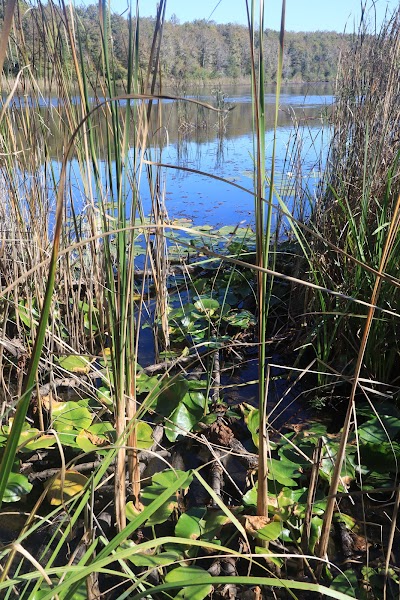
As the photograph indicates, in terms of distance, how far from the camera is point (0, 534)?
1046mm

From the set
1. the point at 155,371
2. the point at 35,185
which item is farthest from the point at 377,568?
the point at 35,185

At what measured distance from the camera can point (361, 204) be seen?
4.75 feet

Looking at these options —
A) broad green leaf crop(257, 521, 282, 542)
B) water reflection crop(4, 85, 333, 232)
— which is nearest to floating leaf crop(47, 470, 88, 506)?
broad green leaf crop(257, 521, 282, 542)

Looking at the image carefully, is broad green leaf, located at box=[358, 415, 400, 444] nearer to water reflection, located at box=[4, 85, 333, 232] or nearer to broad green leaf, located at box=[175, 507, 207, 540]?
broad green leaf, located at box=[175, 507, 207, 540]

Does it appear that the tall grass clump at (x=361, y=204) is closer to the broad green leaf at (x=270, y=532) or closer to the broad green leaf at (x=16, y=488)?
the broad green leaf at (x=270, y=532)

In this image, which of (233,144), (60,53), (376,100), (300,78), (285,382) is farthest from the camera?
(300,78)

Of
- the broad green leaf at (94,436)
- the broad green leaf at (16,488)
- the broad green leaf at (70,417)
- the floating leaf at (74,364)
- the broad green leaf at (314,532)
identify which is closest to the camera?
the broad green leaf at (314,532)

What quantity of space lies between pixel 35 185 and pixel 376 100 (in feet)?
4.15

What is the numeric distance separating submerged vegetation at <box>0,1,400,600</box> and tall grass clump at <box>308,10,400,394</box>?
11 millimetres

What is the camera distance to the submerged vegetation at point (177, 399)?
707 millimetres

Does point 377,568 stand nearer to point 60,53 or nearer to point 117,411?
point 117,411

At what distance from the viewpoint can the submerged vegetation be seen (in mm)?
707

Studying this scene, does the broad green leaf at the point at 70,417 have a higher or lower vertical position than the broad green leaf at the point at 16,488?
higher

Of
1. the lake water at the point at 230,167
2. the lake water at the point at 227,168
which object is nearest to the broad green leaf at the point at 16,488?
the lake water at the point at 227,168
